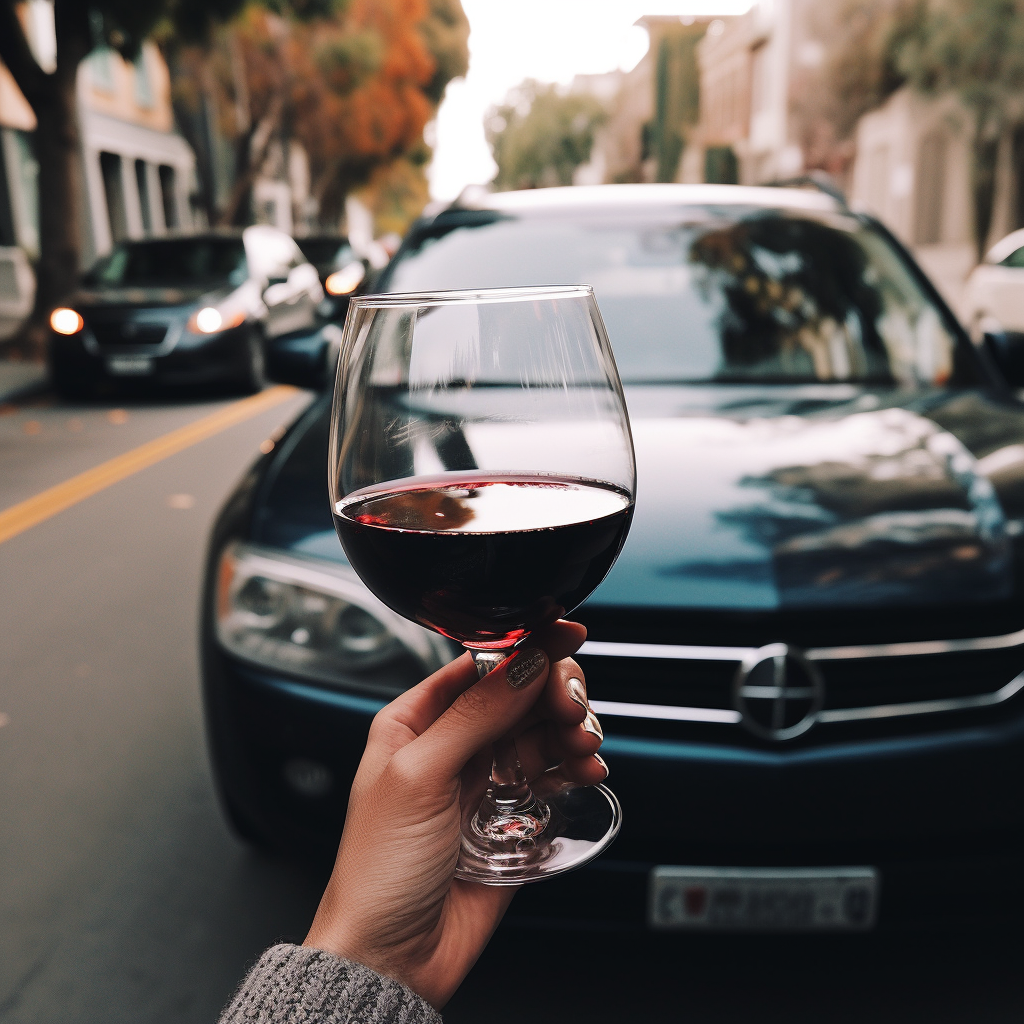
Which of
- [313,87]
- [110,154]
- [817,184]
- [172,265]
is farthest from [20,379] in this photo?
[313,87]

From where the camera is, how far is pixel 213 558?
2.54m

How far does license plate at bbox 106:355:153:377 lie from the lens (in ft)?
33.3

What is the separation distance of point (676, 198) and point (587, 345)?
2.61m

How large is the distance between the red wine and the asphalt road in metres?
0.60

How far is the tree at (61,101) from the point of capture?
12836 mm

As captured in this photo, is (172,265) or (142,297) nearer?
(142,297)

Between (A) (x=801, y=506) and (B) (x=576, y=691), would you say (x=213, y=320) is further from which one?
(B) (x=576, y=691)

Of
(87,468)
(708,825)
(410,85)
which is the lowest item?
(87,468)

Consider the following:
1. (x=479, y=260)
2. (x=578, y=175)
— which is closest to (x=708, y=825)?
(x=479, y=260)

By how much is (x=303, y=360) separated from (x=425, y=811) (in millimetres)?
2399

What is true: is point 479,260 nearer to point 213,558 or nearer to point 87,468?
point 213,558

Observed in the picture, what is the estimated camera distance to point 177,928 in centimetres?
248

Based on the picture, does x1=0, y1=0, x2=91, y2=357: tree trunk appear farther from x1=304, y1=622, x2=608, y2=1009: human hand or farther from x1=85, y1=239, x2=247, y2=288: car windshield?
x1=304, y1=622, x2=608, y2=1009: human hand

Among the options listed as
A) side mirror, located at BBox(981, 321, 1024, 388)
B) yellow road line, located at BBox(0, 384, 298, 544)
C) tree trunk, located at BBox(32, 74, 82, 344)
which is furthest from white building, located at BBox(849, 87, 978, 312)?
side mirror, located at BBox(981, 321, 1024, 388)
